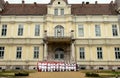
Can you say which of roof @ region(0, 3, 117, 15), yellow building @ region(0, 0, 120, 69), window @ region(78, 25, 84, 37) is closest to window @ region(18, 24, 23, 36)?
yellow building @ region(0, 0, 120, 69)

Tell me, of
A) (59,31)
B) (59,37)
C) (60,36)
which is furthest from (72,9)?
(59,37)

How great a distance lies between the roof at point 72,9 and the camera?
130ft

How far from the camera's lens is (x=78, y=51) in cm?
3700

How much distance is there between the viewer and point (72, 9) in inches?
1618

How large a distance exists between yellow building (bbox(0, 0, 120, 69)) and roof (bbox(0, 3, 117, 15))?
195 mm

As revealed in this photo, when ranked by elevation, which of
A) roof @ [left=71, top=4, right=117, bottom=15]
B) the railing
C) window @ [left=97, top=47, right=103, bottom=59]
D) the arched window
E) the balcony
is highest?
roof @ [left=71, top=4, right=117, bottom=15]

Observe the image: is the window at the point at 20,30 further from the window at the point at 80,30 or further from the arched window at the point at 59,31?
the window at the point at 80,30

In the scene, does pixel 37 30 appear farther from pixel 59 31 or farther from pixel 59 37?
pixel 59 37

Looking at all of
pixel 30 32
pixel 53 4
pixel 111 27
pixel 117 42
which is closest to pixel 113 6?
pixel 111 27

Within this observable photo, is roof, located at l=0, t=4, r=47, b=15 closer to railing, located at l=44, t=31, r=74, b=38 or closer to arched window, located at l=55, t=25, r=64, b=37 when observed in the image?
arched window, located at l=55, t=25, r=64, b=37

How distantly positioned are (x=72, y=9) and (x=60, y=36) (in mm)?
8377

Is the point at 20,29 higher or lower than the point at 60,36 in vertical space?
higher

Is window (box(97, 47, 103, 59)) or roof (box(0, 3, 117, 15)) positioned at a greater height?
roof (box(0, 3, 117, 15))

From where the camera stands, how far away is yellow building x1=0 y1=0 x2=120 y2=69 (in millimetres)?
36531
